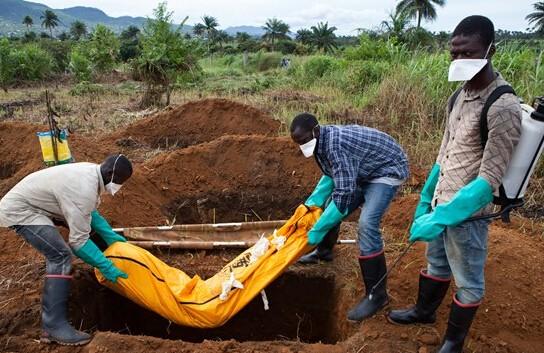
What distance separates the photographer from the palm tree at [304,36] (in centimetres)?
4628

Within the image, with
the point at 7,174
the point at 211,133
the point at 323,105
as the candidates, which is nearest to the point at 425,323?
the point at 211,133

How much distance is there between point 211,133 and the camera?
26.9 feet

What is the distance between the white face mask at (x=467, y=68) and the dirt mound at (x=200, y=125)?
5.70 metres

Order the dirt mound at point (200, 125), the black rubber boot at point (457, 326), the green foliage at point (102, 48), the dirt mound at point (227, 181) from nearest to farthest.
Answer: the black rubber boot at point (457, 326)
the dirt mound at point (227, 181)
the dirt mound at point (200, 125)
the green foliage at point (102, 48)

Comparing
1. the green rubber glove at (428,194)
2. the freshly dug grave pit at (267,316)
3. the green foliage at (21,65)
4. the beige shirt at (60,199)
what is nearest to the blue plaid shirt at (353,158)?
the green rubber glove at (428,194)

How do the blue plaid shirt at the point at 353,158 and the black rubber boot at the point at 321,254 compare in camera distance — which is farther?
the black rubber boot at the point at 321,254

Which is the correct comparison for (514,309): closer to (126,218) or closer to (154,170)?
(126,218)

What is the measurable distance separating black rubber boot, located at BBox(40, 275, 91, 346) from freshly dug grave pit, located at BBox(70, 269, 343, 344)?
0.69 m

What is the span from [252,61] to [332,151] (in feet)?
88.4

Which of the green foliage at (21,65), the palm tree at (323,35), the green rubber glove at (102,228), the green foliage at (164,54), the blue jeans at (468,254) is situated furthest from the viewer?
the palm tree at (323,35)

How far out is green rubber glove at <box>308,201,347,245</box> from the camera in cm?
302

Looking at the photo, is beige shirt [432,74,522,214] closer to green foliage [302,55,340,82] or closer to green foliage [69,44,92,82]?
Result: green foliage [302,55,340,82]

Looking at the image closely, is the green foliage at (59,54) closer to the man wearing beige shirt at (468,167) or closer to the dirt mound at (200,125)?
the dirt mound at (200,125)

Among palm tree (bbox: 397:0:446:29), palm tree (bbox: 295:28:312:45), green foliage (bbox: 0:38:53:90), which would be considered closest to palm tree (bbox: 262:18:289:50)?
palm tree (bbox: 295:28:312:45)
